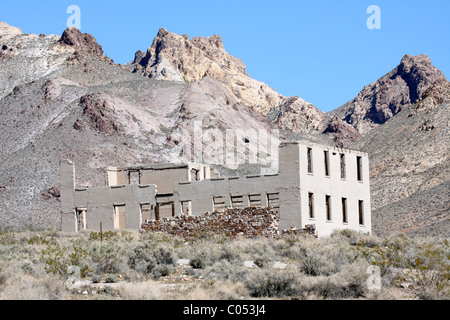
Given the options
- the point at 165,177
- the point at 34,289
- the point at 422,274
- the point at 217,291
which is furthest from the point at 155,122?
the point at 34,289

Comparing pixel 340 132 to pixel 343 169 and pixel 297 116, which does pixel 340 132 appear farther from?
pixel 343 169

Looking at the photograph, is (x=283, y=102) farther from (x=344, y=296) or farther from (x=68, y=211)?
(x=344, y=296)

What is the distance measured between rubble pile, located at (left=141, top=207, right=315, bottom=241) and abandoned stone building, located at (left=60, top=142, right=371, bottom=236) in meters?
0.82

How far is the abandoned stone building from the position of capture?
1438 inches

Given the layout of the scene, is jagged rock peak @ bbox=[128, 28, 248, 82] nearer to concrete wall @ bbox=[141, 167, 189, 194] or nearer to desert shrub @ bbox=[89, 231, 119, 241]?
concrete wall @ bbox=[141, 167, 189, 194]

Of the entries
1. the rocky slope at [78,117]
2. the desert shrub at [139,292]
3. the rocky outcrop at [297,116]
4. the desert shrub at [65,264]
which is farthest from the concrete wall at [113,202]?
the rocky outcrop at [297,116]

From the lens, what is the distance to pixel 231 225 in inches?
1430

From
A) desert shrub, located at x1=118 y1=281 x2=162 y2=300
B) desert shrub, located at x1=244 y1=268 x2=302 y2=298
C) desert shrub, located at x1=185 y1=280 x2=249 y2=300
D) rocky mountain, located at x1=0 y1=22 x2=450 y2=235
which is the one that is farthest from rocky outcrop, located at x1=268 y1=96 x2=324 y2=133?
desert shrub, located at x1=118 y1=281 x2=162 y2=300

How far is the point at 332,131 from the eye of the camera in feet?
454

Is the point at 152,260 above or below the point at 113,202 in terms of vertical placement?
below

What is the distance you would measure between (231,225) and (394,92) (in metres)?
136

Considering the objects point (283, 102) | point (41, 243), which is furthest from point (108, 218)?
point (283, 102)

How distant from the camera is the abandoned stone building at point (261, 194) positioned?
36.5m

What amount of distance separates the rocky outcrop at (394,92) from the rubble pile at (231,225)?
423 ft
